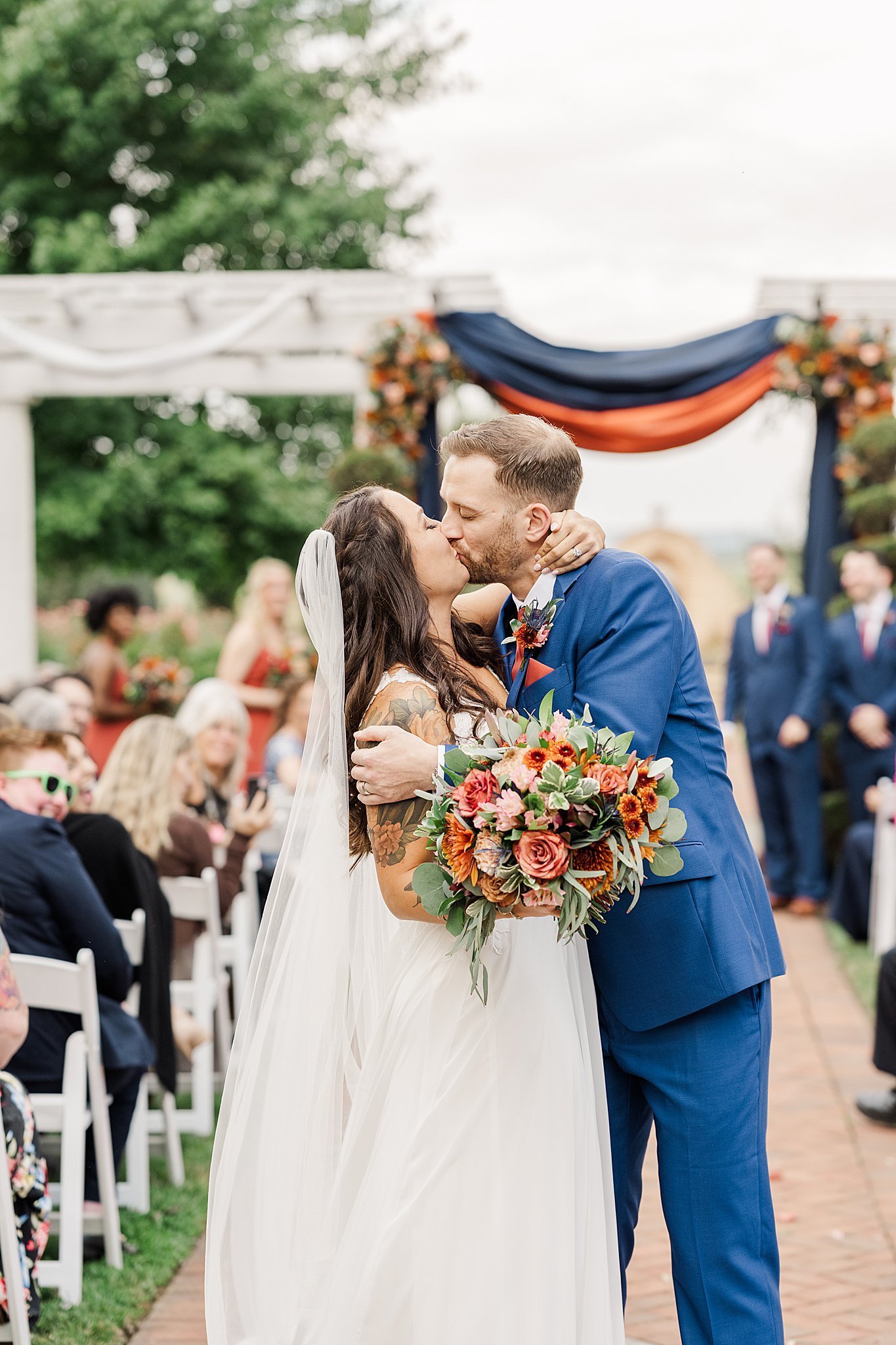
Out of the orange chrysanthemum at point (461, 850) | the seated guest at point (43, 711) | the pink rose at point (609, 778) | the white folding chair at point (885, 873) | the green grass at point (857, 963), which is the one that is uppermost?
the pink rose at point (609, 778)

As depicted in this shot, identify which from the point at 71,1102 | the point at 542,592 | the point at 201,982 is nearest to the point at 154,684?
the point at 201,982

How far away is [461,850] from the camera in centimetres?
238

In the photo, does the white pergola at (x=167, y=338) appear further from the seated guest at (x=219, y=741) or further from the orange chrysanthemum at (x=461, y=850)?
the orange chrysanthemum at (x=461, y=850)

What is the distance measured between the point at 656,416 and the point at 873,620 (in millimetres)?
2075

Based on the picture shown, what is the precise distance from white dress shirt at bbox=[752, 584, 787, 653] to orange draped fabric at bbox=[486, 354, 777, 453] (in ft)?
4.12

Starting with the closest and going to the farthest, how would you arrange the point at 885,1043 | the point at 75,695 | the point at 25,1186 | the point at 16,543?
the point at 25,1186
the point at 885,1043
the point at 75,695
the point at 16,543

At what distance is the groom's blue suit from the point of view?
8.55ft

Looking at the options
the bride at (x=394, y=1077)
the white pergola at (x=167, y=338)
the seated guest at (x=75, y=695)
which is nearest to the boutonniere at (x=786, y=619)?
Answer: the white pergola at (x=167, y=338)

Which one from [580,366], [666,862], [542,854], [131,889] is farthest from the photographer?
[580,366]

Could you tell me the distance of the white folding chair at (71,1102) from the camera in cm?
379

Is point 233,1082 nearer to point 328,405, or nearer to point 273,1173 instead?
point 273,1173

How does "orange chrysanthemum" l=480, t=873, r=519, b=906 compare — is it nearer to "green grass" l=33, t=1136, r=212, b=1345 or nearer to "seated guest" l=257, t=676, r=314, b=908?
"green grass" l=33, t=1136, r=212, b=1345

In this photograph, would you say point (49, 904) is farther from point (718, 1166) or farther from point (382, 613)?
point (718, 1166)

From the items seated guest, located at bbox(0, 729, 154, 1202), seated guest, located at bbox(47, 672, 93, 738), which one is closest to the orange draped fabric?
seated guest, located at bbox(47, 672, 93, 738)
